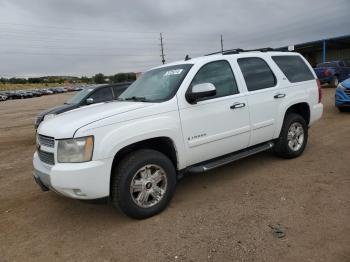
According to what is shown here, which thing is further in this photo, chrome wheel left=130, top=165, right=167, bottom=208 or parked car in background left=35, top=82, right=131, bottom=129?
parked car in background left=35, top=82, right=131, bottom=129

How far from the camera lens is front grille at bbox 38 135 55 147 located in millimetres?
3585

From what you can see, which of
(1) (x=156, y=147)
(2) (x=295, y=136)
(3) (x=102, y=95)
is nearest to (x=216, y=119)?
(1) (x=156, y=147)

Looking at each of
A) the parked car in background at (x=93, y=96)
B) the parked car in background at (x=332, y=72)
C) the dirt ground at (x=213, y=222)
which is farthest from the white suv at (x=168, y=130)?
the parked car in background at (x=332, y=72)

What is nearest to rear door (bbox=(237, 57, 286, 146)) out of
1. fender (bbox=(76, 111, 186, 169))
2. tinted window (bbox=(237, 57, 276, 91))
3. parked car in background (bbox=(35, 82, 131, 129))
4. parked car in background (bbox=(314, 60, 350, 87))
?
tinted window (bbox=(237, 57, 276, 91))

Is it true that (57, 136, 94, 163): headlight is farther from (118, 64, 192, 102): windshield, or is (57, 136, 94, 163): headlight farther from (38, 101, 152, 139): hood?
(118, 64, 192, 102): windshield

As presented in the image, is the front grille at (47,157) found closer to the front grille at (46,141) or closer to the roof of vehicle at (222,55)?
the front grille at (46,141)

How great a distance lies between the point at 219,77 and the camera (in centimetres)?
448

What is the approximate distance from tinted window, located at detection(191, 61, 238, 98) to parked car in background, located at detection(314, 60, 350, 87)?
16.2 metres

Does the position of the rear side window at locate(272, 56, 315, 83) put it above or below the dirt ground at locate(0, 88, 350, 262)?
above

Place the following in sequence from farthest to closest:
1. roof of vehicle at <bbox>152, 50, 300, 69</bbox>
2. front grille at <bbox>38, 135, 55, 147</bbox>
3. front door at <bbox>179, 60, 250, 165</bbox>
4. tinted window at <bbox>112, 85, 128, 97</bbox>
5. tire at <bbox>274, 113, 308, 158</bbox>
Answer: tinted window at <bbox>112, 85, 128, 97</bbox>
tire at <bbox>274, 113, 308, 158</bbox>
roof of vehicle at <bbox>152, 50, 300, 69</bbox>
front door at <bbox>179, 60, 250, 165</bbox>
front grille at <bbox>38, 135, 55, 147</bbox>

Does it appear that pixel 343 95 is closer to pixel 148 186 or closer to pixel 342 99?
pixel 342 99

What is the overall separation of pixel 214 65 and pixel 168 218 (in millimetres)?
2140

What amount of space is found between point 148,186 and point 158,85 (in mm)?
1445

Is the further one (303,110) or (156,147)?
(303,110)
